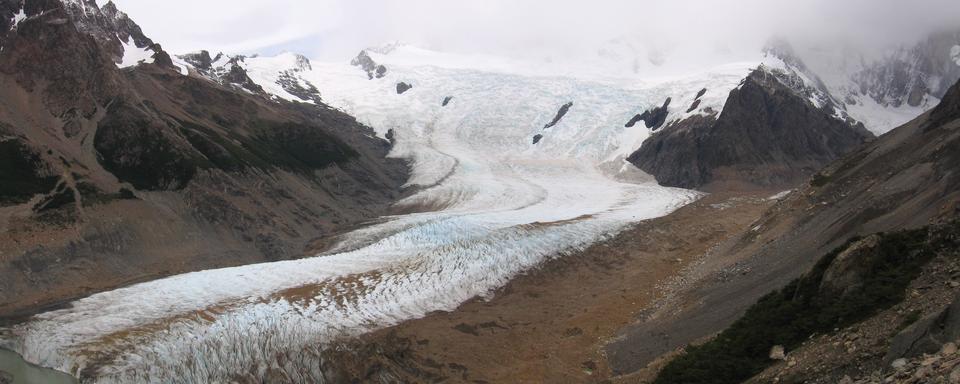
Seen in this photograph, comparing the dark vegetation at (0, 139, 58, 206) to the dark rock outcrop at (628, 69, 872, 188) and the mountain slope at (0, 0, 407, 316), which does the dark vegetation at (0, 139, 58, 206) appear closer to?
the mountain slope at (0, 0, 407, 316)

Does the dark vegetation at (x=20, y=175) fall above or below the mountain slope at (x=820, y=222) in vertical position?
above

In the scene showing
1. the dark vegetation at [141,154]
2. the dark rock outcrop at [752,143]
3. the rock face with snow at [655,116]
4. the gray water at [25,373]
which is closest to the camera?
the gray water at [25,373]

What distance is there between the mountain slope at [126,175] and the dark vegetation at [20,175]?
0.13 m

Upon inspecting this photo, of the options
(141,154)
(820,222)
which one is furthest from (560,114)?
(820,222)

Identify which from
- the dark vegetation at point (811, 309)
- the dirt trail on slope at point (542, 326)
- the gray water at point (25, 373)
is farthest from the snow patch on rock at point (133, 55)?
the dark vegetation at point (811, 309)

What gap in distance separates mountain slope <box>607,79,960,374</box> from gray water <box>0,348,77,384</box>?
24.3m

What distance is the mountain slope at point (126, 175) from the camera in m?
54.1

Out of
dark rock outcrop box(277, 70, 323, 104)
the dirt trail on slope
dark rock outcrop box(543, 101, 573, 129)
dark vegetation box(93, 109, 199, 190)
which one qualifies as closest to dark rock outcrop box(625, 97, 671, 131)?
dark rock outcrop box(543, 101, 573, 129)

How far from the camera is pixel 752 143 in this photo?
4675 inches

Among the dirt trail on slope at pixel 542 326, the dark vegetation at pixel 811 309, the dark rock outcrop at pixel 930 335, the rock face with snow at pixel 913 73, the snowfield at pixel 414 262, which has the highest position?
the rock face with snow at pixel 913 73

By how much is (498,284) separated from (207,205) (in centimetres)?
3237

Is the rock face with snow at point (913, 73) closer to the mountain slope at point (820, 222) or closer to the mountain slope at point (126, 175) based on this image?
the mountain slope at point (126, 175)

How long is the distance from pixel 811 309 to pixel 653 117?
110 meters

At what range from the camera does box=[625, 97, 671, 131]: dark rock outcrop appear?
426 feet
